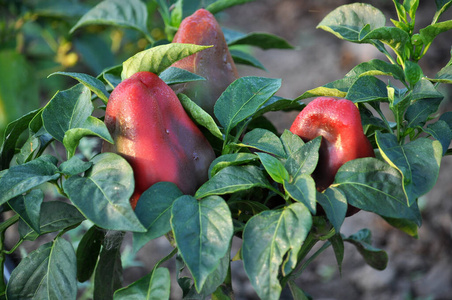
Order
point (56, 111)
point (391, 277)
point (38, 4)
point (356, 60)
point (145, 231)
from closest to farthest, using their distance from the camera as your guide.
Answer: point (145, 231), point (56, 111), point (391, 277), point (38, 4), point (356, 60)

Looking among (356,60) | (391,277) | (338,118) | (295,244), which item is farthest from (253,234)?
(356,60)

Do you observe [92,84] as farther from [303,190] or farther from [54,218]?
[303,190]

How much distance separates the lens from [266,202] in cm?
58

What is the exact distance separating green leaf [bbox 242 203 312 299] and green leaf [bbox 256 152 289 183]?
4cm

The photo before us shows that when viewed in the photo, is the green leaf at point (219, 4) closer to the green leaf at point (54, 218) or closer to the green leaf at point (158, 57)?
the green leaf at point (158, 57)

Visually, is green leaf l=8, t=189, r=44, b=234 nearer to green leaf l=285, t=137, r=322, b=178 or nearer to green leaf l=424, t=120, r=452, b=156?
green leaf l=285, t=137, r=322, b=178

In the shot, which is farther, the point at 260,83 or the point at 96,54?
the point at 96,54

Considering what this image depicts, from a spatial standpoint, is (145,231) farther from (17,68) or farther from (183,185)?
(17,68)

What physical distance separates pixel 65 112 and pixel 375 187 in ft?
1.11

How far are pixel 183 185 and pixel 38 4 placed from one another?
68.2 inches

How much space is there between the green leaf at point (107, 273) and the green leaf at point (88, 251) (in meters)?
0.02

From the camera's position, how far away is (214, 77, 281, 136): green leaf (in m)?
0.56

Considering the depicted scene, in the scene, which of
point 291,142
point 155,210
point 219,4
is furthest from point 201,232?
point 219,4

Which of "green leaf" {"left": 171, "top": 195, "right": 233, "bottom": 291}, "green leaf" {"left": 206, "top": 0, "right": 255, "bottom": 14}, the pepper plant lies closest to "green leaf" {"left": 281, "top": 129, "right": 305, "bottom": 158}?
the pepper plant
